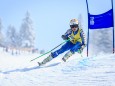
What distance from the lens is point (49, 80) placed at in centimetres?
820

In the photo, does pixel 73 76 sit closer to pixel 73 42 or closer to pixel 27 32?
pixel 73 42

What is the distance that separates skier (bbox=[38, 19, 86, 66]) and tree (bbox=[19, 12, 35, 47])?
174 ft

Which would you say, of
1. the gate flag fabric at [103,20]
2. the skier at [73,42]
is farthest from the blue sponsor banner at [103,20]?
the skier at [73,42]

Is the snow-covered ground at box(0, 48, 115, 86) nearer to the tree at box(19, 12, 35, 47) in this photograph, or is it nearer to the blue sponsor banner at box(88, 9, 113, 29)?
the blue sponsor banner at box(88, 9, 113, 29)

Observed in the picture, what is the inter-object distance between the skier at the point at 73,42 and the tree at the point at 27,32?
174ft

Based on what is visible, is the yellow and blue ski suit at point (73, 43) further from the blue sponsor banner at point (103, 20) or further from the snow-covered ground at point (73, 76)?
the snow-covered ground at point (73, 76)

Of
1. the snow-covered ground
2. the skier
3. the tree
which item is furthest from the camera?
the tree

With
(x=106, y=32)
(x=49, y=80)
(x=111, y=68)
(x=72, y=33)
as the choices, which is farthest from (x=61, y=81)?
(x=106, y=32)

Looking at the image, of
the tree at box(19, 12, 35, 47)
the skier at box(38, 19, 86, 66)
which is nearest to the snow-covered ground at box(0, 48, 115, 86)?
the skier at box(38, 19, 86, 66)

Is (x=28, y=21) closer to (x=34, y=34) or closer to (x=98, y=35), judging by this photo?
(x=34, y=34)

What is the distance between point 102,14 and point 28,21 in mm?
54991

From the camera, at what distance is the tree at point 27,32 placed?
6506 cm

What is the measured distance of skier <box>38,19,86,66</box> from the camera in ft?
38.1

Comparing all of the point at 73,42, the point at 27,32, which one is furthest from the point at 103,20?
the point at 27,32
